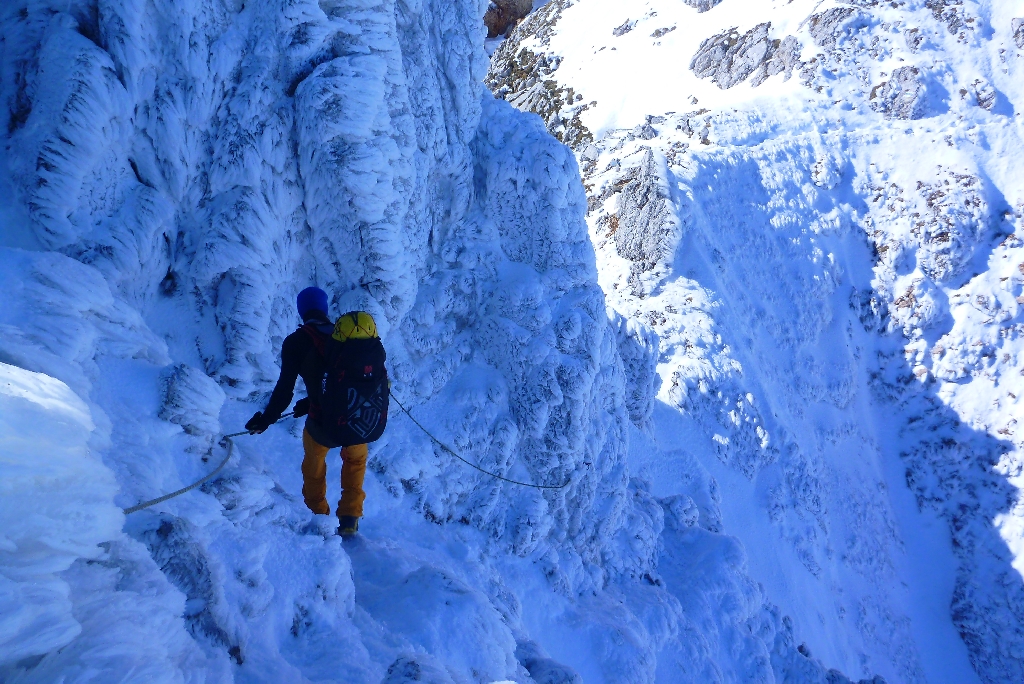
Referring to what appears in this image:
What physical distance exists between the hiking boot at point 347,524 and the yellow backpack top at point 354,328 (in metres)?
1.66

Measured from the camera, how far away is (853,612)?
49.0 feet

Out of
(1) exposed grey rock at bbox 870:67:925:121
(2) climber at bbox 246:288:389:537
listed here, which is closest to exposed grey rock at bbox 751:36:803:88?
(1) exposed grey rock at bbox 870:67:925:121

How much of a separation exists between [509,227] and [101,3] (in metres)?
5.03

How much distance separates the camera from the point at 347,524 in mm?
5109

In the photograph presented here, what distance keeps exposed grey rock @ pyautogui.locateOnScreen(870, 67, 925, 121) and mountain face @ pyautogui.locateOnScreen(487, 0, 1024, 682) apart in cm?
7

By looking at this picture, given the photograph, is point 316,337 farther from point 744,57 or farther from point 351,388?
point 744,57

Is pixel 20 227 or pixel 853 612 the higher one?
pixel 20 227

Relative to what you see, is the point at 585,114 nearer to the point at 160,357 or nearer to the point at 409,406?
the point at 409,406

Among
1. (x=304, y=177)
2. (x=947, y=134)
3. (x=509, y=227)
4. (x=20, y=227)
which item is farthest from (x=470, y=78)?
(x=947, y=134)

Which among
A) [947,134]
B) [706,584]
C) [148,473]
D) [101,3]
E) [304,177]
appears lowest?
[706,584]

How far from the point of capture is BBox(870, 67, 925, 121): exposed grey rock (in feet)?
68.0

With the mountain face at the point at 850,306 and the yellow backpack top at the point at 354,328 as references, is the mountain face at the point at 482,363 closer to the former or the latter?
the mountain face at the point at 850,306

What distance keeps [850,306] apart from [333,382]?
18.6m

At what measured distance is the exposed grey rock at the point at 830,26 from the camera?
2272cm
